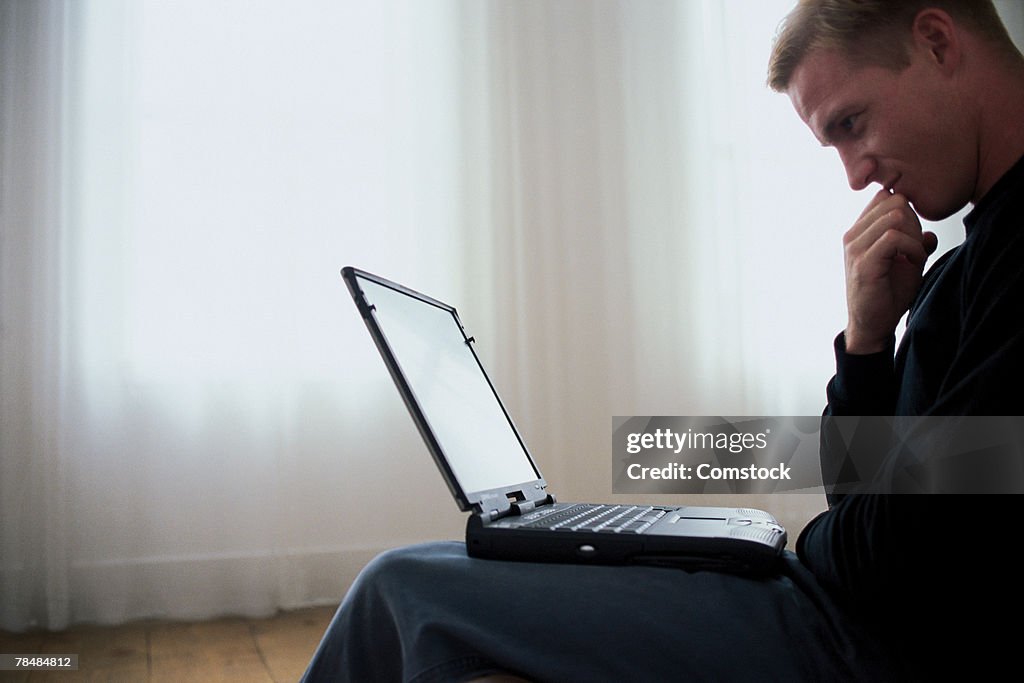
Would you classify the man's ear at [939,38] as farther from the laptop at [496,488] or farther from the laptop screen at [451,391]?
the laptop screen at [451,391]

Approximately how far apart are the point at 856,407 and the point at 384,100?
1.85 m

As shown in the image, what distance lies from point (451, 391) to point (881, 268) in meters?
0.50

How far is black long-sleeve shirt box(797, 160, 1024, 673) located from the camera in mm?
500

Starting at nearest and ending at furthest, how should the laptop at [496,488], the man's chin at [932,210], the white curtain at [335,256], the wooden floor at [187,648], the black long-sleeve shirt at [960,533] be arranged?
the black long-sleeve shirt at [960,533] → the laptop at [496,488] → the man's chin at [932,210] → the wooden floor at [187,648] → the white curtain at [335,256]

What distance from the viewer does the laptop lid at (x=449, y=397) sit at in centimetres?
77

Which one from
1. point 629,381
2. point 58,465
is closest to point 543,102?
point 629,381

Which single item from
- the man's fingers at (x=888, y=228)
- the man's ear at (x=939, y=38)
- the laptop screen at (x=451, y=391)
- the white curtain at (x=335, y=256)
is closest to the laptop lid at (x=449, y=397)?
the laptop screen at (x=451, y=391)

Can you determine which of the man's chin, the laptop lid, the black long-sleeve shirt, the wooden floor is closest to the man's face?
the man's chin

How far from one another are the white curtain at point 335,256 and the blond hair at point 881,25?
65.8 inches

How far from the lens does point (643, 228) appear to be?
256 cm

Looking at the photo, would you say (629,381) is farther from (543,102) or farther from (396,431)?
(543,102)

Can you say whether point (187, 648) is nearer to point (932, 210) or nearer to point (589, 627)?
point (589, 627)

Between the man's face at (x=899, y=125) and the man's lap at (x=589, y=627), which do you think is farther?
the man's face at (x=899, y=125)

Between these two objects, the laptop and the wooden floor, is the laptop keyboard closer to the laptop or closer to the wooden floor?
the laptop
